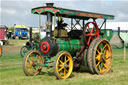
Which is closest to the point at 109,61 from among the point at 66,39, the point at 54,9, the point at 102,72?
the point at 102,72

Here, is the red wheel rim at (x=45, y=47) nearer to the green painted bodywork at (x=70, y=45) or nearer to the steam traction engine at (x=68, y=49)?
the steam traction engine at (x=68, y=49)

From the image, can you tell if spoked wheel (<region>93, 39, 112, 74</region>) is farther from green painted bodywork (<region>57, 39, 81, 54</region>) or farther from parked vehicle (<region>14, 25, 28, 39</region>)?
parked vehicle (<region>14, 25, 28, 39</region>)

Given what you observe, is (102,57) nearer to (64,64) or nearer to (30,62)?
(64,64)

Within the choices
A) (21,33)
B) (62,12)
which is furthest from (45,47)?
(21,33)

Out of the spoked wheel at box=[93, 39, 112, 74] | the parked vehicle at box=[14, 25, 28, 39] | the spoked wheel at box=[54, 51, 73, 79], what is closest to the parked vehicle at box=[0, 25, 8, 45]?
the parked vehicle at box=[14, 25, 28, 39]

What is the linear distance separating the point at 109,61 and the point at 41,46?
8.84 feet

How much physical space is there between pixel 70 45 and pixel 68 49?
0.18 m

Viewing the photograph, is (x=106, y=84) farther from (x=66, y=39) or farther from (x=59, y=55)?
(x=66, y=39)

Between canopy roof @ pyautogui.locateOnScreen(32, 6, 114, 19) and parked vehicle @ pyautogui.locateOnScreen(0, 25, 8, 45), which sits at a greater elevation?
canopy roof @ pyautogui.locateOnScreen(32, 6, 114, 19)

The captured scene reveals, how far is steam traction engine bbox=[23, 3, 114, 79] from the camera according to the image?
7.20 m

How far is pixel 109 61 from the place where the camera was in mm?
8453

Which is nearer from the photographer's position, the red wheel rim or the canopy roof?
the canopy roof

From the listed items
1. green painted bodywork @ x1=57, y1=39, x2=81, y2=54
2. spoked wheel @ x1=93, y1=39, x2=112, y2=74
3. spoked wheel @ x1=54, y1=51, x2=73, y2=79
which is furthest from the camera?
spoked wheel @ x1=93, y1=39, x2=112, y2=74

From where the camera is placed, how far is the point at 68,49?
7.86 metres
